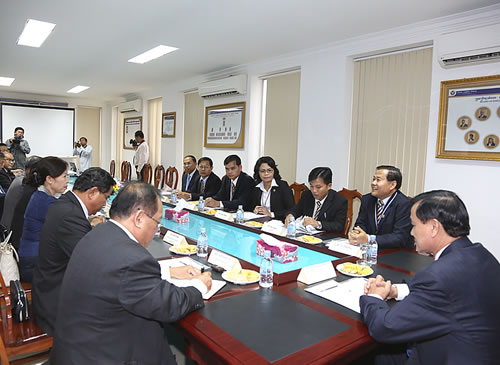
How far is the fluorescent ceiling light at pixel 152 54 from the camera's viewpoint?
507 centimetres

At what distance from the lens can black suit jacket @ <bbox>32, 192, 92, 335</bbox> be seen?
5.74 ft

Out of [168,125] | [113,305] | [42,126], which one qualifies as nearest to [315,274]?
[113,305]

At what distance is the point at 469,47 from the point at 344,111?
1481 mm

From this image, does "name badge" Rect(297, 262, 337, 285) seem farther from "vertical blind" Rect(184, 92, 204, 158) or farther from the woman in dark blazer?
"vertical blind" Rect(184, 92, 204, 158)

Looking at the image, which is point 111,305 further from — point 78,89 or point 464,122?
point 78,89

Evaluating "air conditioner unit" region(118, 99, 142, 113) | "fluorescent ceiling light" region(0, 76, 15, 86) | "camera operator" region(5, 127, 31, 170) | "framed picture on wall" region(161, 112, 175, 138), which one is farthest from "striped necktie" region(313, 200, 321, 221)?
"fluorescent ceiling light" region(0, 76, 15, 86)

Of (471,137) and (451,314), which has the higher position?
(471,137)

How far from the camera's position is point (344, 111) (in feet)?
14.7

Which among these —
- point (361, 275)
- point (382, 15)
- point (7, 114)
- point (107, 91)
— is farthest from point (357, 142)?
point (7, 114)

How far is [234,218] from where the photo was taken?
10.2ft

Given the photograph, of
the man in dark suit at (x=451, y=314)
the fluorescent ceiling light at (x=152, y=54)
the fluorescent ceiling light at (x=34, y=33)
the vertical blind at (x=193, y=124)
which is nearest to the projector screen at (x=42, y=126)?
the vertical blind at (x=193, y=124)

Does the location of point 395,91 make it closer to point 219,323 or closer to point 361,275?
point 361,275

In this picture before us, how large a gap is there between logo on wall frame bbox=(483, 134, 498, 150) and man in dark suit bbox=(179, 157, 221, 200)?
2986mm

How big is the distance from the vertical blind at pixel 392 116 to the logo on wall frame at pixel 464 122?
1.17ft
